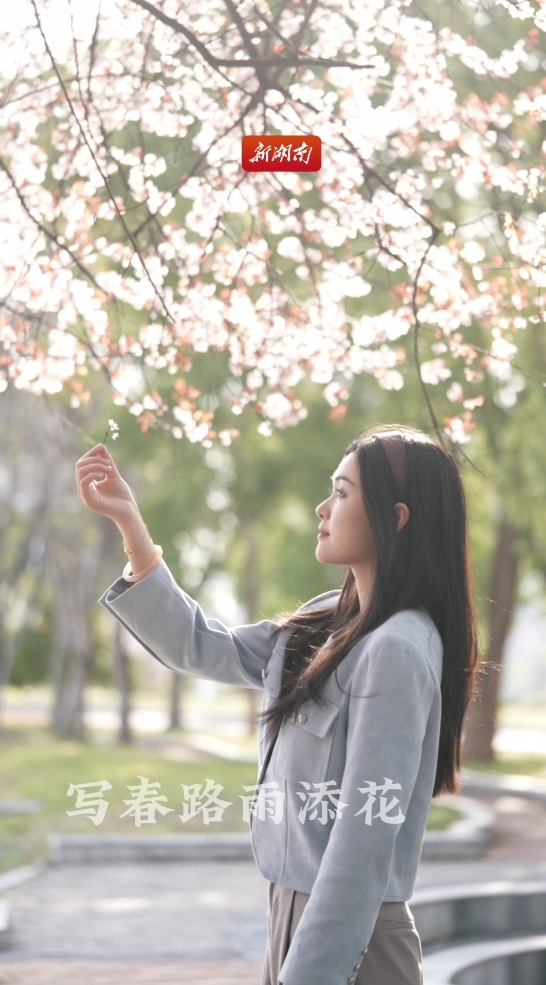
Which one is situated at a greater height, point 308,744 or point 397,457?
point 397,457

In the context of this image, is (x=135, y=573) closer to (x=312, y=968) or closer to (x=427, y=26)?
(x=312, y=968)

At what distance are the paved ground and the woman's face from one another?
3.88m

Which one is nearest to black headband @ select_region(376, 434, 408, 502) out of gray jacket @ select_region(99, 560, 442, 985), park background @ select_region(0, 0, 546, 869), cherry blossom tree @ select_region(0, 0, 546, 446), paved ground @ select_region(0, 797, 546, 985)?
gray jacket @ select_region(99, 560, 442, 985)

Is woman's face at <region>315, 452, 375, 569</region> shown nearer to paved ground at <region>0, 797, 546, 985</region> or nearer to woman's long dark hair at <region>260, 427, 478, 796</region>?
woman's long dark hair at <region>260, 427, 478, 796</region>

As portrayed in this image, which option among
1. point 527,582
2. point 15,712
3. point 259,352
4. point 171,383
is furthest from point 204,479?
point 15,712

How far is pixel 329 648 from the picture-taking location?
84.7 inches

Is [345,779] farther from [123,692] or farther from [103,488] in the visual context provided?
Result: [123,692]

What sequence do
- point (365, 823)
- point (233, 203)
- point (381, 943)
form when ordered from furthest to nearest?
point (233, 203)
point (381, 943)
point (365, 823)

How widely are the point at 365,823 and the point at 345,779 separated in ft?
0.30

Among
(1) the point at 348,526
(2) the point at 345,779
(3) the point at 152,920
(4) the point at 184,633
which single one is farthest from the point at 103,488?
(3) the point at 152,920

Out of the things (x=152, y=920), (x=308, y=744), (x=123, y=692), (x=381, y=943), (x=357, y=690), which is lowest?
(x=152, y=920)

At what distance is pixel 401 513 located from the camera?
2.14 metres

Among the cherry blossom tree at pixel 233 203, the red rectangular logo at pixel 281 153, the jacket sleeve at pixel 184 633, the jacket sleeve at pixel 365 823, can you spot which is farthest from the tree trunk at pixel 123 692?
the jacket sleeve at pixel 365 823

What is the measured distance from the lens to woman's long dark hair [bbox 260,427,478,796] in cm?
212
